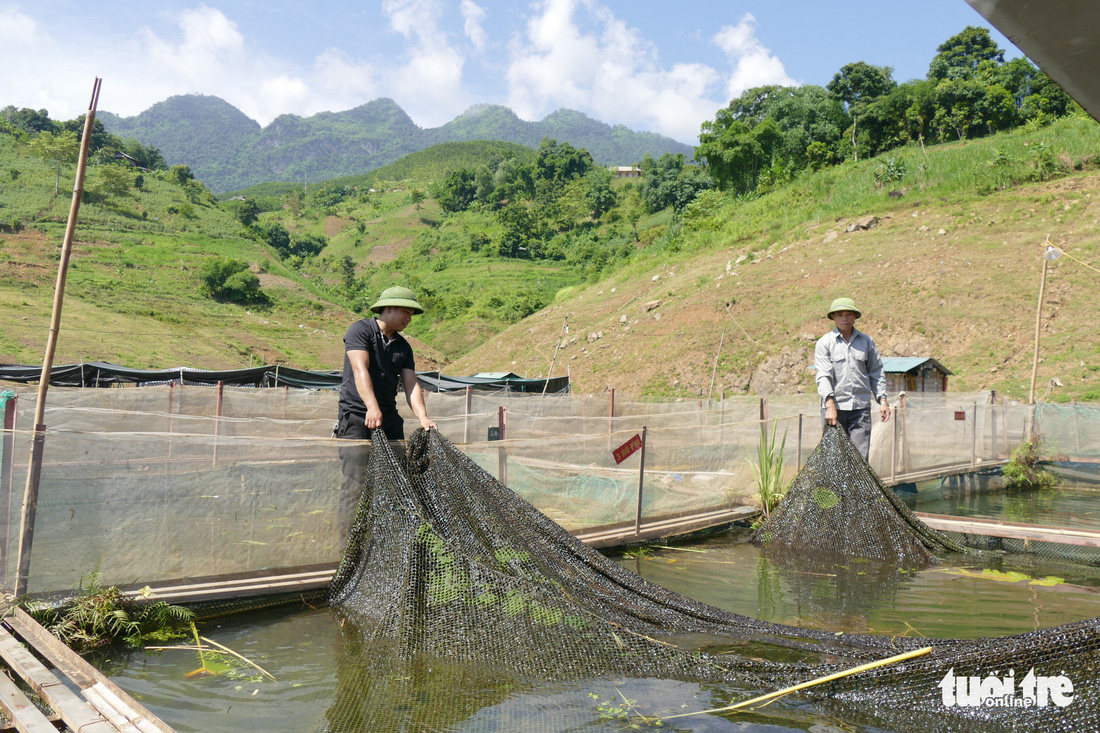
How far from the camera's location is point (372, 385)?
4.57 m

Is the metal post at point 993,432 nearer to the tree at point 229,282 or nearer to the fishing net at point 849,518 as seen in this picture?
the fishing net at point 849,518

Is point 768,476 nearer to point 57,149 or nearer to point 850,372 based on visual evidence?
point 850,372

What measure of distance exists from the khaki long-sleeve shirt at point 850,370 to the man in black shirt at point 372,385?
3.89 meters

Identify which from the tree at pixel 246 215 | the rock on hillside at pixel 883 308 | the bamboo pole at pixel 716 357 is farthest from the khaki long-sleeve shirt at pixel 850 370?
the tree at pixel 246 215

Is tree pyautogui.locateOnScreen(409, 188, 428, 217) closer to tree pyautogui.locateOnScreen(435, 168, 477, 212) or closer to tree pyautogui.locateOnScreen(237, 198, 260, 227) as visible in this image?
tree pyautogui.locateOnScreen(435, 168, 477, 212)

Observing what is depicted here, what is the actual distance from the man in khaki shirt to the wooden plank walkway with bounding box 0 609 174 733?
576 centimetres

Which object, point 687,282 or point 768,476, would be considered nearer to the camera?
point 768,476

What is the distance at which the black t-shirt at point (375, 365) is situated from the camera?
453cm

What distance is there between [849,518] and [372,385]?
13.4ft

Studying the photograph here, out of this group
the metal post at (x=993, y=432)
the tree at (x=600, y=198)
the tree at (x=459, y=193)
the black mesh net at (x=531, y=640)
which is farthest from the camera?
the tree at (x=459, y=193)

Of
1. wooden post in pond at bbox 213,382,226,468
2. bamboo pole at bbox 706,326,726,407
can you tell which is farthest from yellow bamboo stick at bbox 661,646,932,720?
bamboo pole at bbox 706,326,726,407

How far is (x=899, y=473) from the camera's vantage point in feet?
31.3

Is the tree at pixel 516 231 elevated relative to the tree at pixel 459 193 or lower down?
lower down

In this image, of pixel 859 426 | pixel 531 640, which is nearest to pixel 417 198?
pixel 859 426
